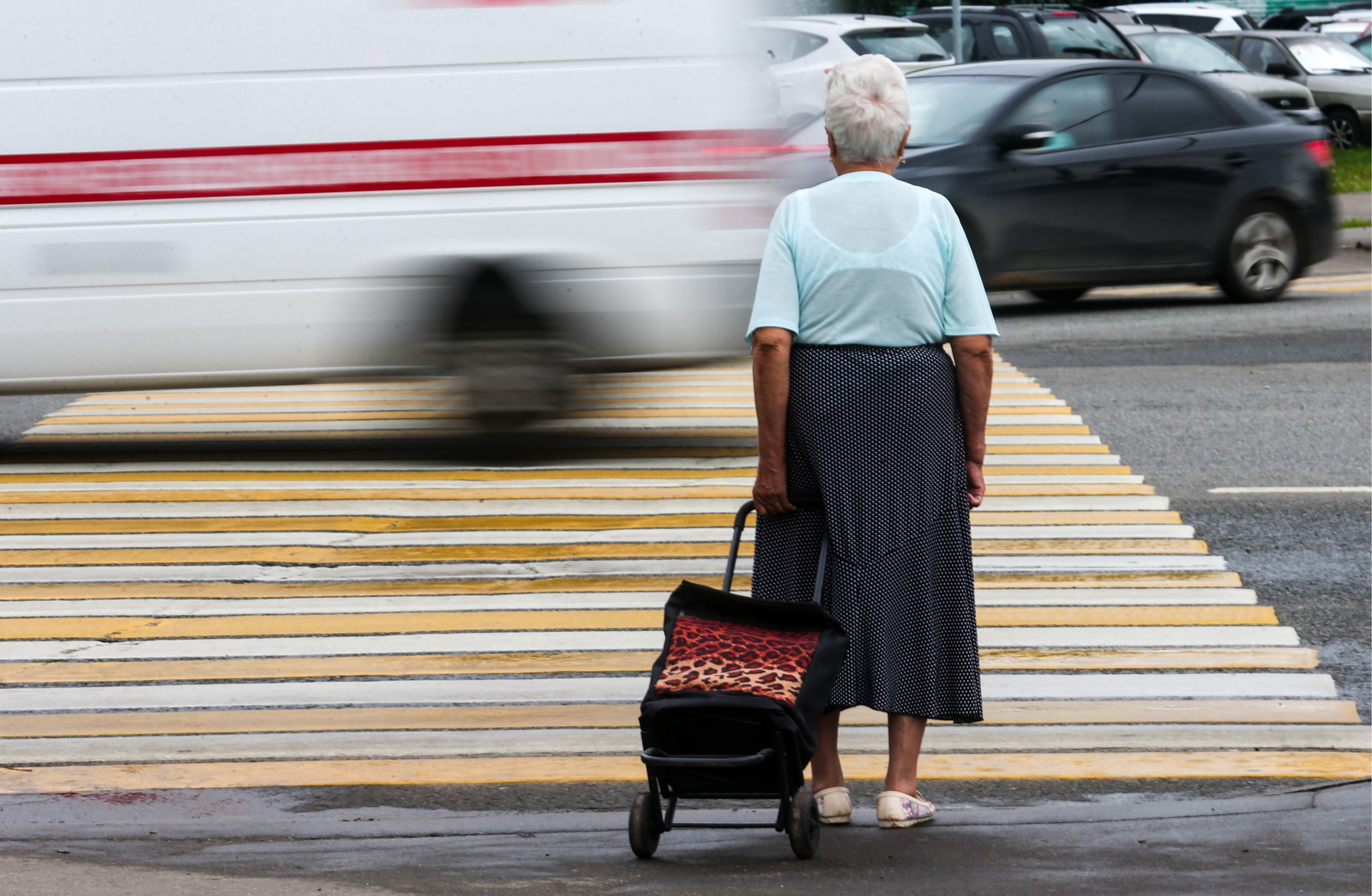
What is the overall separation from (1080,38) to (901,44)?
2829mm

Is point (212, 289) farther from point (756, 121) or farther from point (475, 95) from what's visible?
point (756, 121)

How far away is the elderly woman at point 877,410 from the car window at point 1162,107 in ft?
29.9

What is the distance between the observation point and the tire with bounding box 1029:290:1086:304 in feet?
44.1

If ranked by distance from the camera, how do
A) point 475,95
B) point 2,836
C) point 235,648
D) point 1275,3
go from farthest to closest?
point 1275,3
point 475,95
point 235,648
point 2,836

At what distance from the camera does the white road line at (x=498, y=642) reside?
17.9 ft

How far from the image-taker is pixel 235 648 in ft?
18.0

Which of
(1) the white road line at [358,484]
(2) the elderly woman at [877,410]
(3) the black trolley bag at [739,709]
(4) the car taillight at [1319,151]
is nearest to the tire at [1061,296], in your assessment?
(4) the car taillight at [1319,151]

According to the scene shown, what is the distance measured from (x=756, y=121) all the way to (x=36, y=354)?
3.25 metres

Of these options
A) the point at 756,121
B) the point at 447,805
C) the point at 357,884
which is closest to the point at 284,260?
the point at 756,121

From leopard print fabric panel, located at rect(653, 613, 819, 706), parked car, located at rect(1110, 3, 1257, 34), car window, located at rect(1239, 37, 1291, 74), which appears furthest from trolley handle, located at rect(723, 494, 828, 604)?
parked car, located at rect(1110, 3, 1257, 34)

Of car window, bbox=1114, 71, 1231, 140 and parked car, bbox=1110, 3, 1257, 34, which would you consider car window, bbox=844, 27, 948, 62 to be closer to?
car window, bbox=1114, 71, 1231, 140

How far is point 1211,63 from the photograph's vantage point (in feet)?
70.5

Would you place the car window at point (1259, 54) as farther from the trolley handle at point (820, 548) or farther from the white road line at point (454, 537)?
the trolley handle at point (820, 548)

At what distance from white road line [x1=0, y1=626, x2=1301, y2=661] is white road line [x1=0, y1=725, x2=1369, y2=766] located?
26.7 inches
